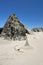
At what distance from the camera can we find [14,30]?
15.9 metres

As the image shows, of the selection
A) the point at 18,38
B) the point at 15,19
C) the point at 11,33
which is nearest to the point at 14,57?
the point at 18,38

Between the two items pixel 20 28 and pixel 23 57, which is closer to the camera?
pixel 23 57

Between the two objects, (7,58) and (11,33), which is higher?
(11,33)

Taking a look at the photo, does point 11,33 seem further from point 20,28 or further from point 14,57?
point 14,57

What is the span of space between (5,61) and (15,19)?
1063 cm

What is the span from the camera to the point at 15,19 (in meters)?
17.2

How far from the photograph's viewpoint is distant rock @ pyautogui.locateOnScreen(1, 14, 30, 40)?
1527 cm

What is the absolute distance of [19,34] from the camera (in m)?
15.4

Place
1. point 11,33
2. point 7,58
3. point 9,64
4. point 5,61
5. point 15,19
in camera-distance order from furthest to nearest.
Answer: point 15,19 < point 11,33 < point 7,58 < point 5,61 < point 9,64

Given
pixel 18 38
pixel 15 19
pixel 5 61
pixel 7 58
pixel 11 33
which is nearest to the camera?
pixel 5 61

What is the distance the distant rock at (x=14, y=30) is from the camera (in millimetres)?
15270

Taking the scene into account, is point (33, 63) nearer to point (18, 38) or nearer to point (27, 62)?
point (27, 62)

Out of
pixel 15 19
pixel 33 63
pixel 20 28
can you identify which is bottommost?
pixel 33 63

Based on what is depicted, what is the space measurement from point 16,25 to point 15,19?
116 centimetres
